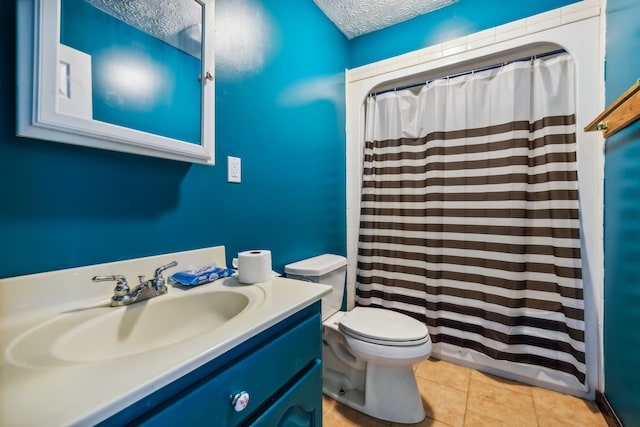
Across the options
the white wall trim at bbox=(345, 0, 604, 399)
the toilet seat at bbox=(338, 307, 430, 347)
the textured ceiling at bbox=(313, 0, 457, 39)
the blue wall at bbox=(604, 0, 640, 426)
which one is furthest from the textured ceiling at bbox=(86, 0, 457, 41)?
the toilet seat at bbox=(338, 307, 430, 347)

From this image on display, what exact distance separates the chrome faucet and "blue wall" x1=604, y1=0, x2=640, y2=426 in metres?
1.75

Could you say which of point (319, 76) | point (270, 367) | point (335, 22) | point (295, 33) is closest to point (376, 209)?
point (319, 76)

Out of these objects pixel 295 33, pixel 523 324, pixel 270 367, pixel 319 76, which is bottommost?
pixel 523 324

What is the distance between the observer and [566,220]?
1.41 meters

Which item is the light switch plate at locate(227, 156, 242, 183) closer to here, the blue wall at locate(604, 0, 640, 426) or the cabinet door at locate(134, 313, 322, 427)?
the cabinet door at locate(134, 313, 322, 427)

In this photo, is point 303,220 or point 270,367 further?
point 303,220

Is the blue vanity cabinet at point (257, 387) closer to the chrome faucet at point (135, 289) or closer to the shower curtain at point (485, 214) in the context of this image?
the chrome faucet at point (135, 289)

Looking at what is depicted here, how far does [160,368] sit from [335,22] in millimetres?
2186

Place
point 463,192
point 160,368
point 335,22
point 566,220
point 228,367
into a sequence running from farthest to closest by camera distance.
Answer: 1. point 335,22
2. point 463,192
3. point 566,220
4. point 228,367
5. point 160,368

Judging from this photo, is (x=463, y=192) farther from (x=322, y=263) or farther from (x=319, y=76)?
(x=319, y=76)

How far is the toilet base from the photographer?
1264mm

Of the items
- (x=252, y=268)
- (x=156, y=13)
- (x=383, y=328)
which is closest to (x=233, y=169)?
(x=252, y=268)

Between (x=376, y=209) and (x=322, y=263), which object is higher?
(x=376, y=209)

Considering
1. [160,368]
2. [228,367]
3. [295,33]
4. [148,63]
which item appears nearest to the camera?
[160,368]
